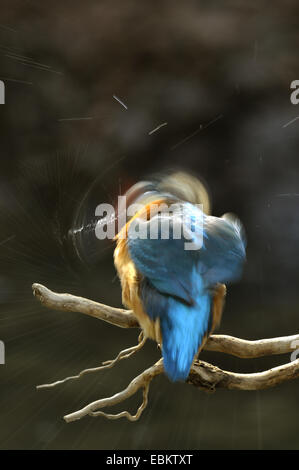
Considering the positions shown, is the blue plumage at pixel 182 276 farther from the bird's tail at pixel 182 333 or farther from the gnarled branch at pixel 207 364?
the gnarled branch at pixel 207 364

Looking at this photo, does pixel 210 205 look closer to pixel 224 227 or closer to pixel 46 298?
pixel 224 227

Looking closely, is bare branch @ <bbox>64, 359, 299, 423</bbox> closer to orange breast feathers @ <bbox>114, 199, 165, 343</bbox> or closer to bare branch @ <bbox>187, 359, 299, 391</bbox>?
bare branch @ <bbox>187, 359, 299, 391</bbox>

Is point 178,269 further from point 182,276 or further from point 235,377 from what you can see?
point 235,377

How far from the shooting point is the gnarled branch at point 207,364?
1.09 metres

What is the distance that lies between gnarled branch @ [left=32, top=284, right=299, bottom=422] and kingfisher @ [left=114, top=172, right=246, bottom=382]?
0.08m

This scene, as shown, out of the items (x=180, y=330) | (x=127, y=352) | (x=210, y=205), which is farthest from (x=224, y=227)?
(x=127, y=352)

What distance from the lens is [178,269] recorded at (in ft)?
3.23

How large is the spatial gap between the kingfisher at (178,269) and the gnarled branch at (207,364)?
0.08 m

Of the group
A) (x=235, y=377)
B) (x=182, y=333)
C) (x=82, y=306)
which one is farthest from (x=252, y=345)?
(x=82, y=306)

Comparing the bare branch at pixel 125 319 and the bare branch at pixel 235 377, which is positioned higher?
the bare branch at pixel 125 319

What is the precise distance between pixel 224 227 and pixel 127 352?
32 cm

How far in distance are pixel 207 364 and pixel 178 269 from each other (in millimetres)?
231

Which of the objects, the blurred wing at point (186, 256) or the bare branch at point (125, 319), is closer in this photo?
the blurred wing at point (186, 256)

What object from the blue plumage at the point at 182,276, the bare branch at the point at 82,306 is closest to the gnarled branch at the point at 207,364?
the bare branch at the point at 82,306
